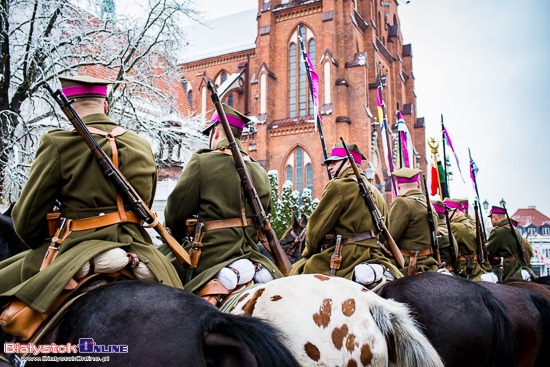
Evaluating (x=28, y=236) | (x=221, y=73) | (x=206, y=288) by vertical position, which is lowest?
(x=206, y=288)

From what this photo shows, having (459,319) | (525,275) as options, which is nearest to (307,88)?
(525,275)

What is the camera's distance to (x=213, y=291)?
3.29 m

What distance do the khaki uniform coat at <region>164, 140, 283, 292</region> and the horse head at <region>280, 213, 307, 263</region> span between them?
428 cm

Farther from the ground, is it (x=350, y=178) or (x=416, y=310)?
(x=350, y=178)

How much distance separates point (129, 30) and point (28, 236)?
14.0m

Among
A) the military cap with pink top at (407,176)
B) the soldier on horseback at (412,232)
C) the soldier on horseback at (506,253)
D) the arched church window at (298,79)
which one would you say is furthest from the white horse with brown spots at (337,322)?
the arched church window at (298,79)

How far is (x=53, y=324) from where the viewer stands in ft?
7.38

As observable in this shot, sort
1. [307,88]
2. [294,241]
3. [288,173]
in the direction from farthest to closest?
[307,88], [288,173], [294,241]

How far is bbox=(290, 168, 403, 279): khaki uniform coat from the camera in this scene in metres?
4.42

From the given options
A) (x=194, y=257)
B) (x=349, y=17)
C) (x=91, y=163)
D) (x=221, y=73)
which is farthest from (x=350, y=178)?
(x=221, y=73)

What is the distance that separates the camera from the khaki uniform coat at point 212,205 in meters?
3.59

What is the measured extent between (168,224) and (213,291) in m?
0.80

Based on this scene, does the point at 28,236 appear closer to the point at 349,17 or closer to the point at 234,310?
the point at 234,310

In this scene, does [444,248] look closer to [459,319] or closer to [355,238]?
[355,238]
